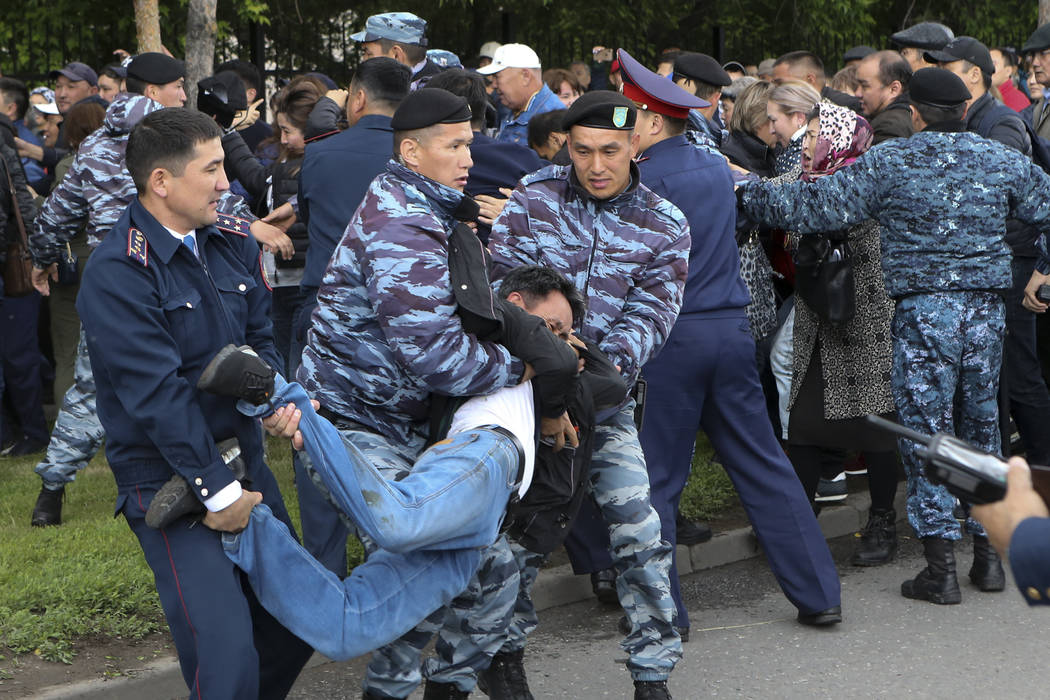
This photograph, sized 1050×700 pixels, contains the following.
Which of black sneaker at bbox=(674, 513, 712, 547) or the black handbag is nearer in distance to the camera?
the black handbag

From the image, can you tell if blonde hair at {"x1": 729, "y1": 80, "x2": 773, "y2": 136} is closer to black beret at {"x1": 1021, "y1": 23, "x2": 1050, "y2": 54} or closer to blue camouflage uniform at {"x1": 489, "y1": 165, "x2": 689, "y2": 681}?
black beret at {"x1": 1021, "y1": 23, "x2": 1050, "y2": 54}

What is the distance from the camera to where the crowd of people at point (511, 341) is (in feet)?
11.7

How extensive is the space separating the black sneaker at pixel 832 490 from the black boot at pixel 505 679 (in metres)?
2.94

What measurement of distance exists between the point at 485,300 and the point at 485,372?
8.6 inches

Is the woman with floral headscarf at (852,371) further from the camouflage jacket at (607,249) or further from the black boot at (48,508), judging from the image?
the black boot at (48,508)

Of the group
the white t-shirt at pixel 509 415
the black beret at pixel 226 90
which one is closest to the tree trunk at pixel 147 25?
the black beret at pixel 226 90

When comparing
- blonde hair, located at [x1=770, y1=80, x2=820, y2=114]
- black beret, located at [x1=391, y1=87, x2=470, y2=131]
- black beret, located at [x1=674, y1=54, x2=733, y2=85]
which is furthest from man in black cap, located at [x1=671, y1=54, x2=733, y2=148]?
black beret, located at [x1=391, y1=87, x2=470, y2=131]

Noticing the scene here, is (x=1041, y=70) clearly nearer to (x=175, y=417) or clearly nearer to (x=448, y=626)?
(x=448, y=626)

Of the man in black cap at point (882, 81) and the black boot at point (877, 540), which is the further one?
the man in black cap at point (882, 81)

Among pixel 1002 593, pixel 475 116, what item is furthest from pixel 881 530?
pixel 475 116

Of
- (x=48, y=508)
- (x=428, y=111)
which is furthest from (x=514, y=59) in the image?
(x=428, y=111)

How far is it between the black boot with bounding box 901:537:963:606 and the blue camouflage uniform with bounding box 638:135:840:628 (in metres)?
0.63

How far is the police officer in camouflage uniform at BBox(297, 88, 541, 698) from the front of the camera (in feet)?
12.5

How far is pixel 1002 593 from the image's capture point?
5867mm
